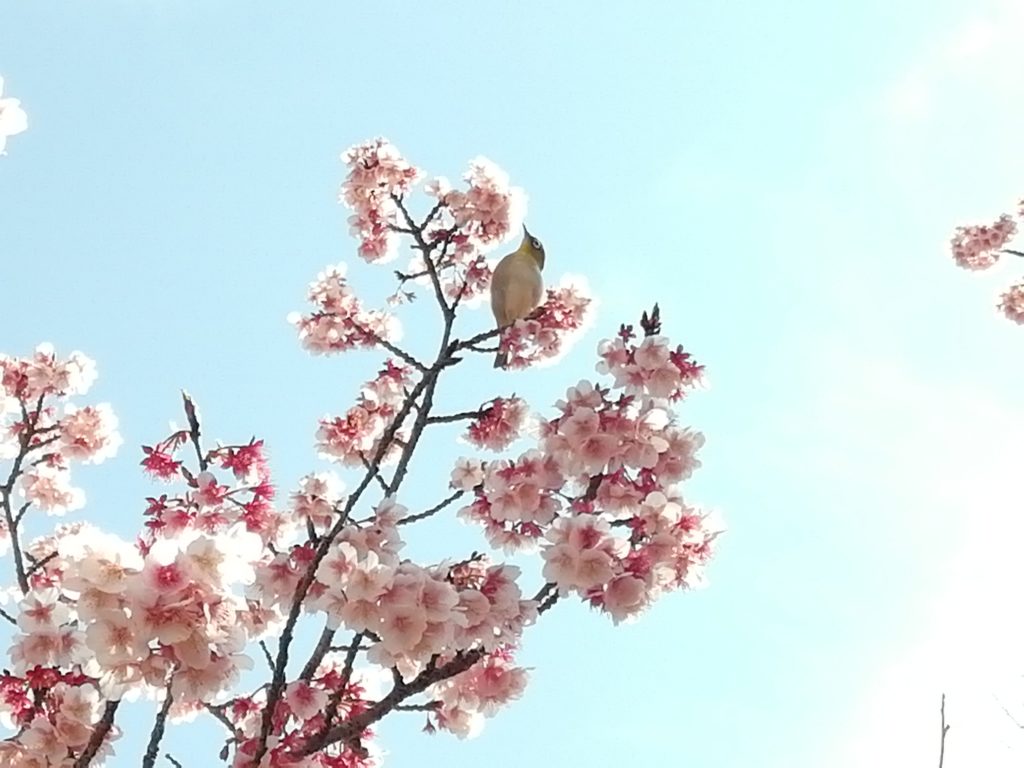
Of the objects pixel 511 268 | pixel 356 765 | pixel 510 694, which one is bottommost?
pixel 356 765

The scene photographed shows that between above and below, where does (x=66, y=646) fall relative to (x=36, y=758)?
above

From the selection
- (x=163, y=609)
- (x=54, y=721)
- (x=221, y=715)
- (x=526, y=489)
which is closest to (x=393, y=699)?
(x=526, y=489)

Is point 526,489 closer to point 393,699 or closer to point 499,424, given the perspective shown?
point 393,699

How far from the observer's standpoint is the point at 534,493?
319cm

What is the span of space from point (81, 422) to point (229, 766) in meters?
3.19

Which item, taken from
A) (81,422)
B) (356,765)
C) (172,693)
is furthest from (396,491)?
(81,422)

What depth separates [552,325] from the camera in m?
5.21

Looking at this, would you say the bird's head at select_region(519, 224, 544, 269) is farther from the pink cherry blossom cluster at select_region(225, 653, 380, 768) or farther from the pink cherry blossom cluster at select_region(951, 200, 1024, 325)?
the pink cherry blossom cluster at select_region(951, 200, 1024, 325)

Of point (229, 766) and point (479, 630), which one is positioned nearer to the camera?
point (479, 630)

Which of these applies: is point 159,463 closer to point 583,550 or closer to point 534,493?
point 534,493

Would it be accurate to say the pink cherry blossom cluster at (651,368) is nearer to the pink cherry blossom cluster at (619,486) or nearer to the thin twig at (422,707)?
the pink cherry blossom cluster at (619,486)

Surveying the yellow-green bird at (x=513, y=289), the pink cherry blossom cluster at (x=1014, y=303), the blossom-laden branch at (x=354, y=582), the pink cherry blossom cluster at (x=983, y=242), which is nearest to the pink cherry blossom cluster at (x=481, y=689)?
the blossom-laden branch at (x=354, y=582)

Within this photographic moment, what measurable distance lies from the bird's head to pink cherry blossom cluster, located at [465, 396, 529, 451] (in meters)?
0.96

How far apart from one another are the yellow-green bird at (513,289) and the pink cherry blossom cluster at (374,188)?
811 mm
